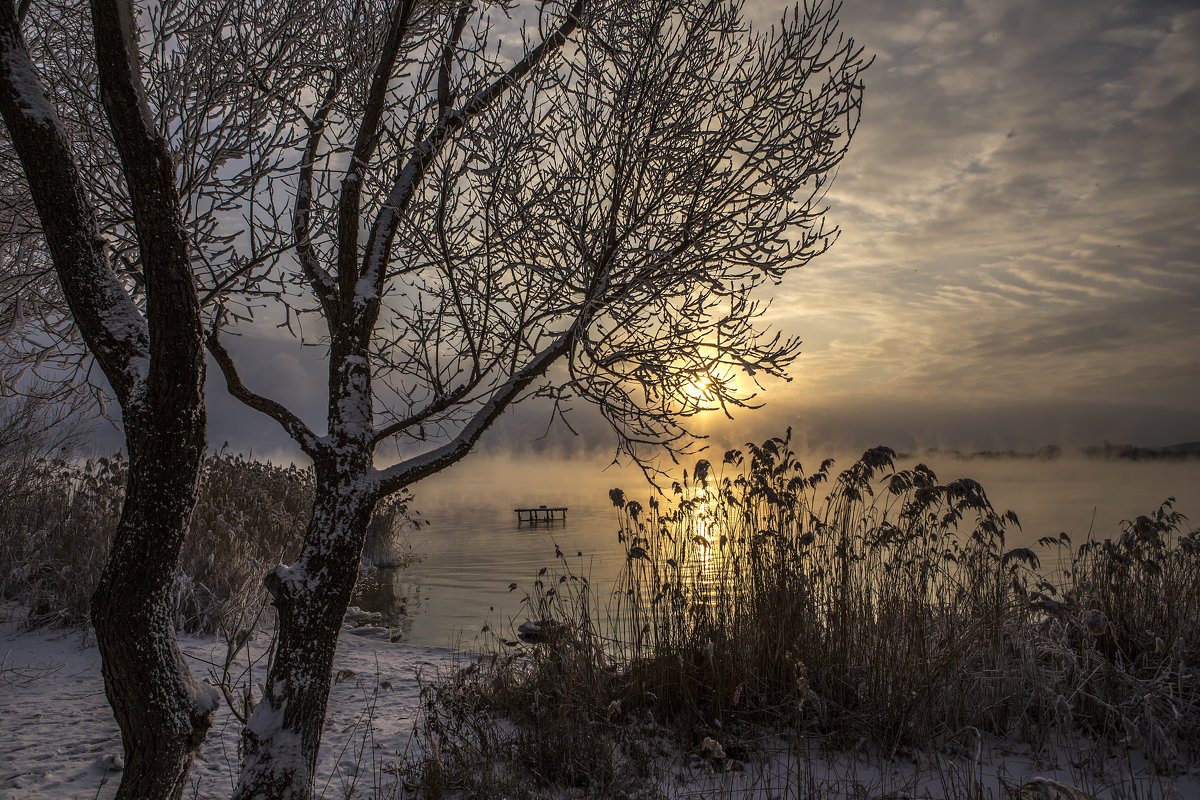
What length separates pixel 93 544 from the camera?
26.6 ft

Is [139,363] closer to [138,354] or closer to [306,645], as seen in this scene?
[138,354]

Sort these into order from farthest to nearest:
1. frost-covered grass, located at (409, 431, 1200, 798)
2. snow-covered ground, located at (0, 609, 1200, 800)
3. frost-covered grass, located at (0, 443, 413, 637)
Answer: frost-covered grass, located at (0, 443, 413, 637), frost-covered grass, located at (409, 431, 1200, 798), snow-covered ground, located at (0, 609, 1200, 800)

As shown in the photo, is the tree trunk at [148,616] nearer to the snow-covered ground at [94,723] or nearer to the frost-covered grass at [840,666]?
the snow-covered ground at [94,723]

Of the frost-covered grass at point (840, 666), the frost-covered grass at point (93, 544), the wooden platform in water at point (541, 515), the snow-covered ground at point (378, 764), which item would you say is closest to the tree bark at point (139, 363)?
the snow-covered ground at point (378, 764)

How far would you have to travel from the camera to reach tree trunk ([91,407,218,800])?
279 centimetres

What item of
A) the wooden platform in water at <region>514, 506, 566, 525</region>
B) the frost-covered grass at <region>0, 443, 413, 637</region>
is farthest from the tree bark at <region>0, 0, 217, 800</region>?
the wooden platform in water at <region>514, 506, 566, 525</region>

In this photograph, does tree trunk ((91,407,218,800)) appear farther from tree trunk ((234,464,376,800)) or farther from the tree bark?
tree trunk ((234,464,376,800))

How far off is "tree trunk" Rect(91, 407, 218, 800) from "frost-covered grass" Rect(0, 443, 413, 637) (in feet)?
12.2

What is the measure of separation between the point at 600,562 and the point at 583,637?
10676 millimetres

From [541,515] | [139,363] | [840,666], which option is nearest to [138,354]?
[139,363]

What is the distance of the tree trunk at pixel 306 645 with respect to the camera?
123 inches

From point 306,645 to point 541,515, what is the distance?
28140mm

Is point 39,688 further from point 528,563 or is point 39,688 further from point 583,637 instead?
point 528,563

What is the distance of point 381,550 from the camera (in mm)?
16641
